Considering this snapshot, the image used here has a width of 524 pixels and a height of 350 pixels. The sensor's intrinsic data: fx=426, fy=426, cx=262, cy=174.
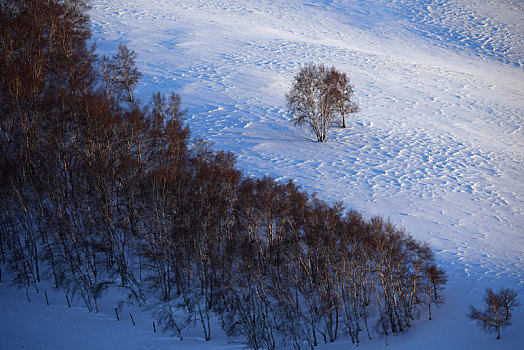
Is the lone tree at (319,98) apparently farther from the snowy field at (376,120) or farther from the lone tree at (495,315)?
the lone tree at (495,315)

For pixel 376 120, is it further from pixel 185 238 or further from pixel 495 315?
pixel 495 315

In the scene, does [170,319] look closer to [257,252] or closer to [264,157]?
[257,252]

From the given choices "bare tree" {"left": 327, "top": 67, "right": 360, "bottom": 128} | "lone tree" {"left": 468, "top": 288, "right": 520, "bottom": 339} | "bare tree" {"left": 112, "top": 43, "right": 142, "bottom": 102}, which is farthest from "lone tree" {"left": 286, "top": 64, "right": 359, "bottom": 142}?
"lone tree" {"left": 468, "top": 288, "right": 520, "bottom": 339}

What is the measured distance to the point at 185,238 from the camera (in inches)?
1081

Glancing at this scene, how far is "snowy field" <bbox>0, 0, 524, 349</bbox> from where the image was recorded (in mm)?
25438

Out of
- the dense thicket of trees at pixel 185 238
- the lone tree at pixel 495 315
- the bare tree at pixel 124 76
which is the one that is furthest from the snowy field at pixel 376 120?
the bare tree at pixel 124 76

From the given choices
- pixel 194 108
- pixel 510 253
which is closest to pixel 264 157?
pixel 194 108

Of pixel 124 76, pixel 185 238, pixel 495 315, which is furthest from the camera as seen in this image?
pixel 124 76

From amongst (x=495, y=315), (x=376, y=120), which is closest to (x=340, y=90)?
(x=376, y=120)

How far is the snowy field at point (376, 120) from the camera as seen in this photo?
1001 inches

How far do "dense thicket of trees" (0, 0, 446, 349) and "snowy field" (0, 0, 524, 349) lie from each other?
6.34 ft

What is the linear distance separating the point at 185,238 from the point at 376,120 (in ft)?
113

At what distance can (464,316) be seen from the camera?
24.6 m

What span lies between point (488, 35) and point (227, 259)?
9349 centimetres
